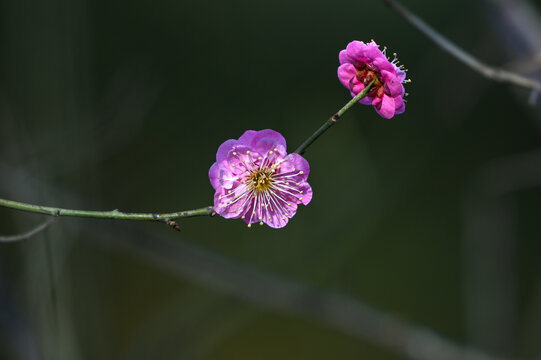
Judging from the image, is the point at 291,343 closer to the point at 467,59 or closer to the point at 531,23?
the point at 531,23

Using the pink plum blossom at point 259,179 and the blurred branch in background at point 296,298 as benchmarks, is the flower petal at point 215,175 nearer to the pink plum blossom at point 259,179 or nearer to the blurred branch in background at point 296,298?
the pink plum blossom at point 259,179

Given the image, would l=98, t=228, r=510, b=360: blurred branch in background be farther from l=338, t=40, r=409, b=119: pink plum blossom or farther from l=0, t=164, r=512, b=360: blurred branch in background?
l=338, t=40, r=409, b=119: pink plum blossom

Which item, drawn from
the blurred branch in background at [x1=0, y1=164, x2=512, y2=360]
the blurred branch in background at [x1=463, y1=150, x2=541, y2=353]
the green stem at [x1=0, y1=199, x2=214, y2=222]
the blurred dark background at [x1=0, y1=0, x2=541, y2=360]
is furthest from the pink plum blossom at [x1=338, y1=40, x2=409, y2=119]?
the blurred branch in background at [x1=463, y1=150, x2=541, y2=353]

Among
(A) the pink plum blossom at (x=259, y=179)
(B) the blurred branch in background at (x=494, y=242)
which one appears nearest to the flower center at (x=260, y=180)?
(A) the pink plum blossom at (x=259, y=179)

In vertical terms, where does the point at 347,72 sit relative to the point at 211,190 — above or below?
below

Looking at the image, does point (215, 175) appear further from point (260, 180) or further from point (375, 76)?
point (375, 76)

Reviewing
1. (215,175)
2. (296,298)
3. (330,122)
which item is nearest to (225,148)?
(215,175)
